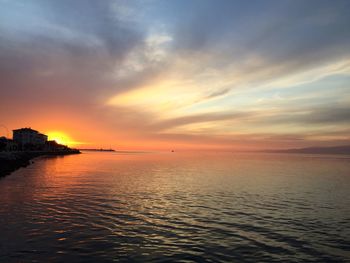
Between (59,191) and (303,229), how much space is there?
105 ft

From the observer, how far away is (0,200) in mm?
30516

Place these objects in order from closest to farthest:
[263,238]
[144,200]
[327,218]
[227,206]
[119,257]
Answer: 1. [119,257]
2. [263,238]
3. [327,218]
4. [227,206]
5. [144,200]

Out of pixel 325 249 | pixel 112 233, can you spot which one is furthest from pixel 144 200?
pixel 325 249

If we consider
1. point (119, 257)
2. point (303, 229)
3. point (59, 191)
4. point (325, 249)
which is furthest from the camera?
point (59, 191)

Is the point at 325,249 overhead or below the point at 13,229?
below

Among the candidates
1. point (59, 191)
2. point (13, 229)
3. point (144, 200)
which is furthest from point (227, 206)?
point (59, 191)

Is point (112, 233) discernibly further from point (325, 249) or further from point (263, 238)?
point (325, 249)

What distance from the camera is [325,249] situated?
57.2 feet

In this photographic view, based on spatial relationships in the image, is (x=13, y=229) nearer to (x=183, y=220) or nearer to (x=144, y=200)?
(x=183, y=220)

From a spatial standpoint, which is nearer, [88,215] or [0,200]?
[88,215]

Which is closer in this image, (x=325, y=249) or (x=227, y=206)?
(x=325, y=249)

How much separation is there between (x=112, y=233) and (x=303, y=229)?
1480 centimetres

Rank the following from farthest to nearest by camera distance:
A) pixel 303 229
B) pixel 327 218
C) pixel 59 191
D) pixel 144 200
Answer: pixel 59 191, pixel 144 200, pixel 327 218, pixel 303 229

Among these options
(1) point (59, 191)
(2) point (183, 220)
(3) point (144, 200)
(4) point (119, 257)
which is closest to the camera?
(4) point (119, 257)
